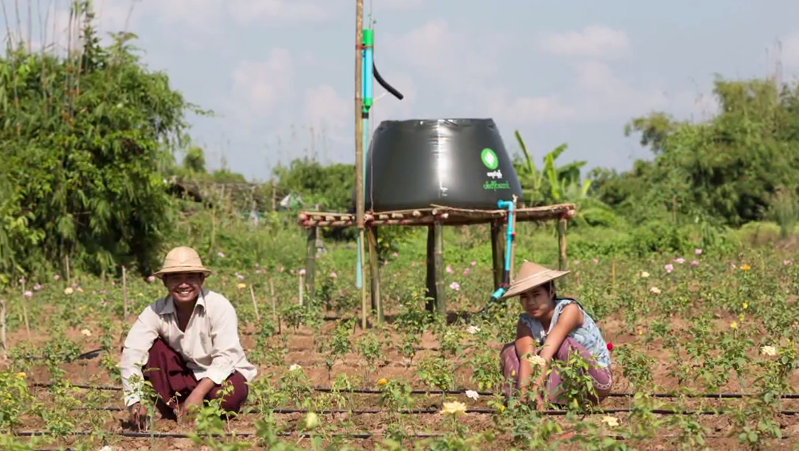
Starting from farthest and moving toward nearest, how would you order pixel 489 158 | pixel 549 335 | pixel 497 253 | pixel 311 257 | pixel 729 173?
pixel 729 173 < pixel 497 253 < pixel 311 257 < pixel 489 158 < pixel 549 335

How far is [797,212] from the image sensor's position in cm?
1869

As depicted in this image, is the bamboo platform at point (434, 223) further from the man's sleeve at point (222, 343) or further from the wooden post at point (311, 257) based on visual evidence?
the man's sleeve at point (222, 343)

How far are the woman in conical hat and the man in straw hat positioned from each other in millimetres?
1224

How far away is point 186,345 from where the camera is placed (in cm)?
532

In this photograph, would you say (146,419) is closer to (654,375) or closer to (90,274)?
(654,375)

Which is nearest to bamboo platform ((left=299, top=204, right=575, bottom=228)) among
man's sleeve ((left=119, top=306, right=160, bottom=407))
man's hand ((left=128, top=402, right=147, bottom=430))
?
man's sleeve ((left=119, top=306, right=160, bottom=407))

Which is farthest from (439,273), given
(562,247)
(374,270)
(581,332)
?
(581,332)

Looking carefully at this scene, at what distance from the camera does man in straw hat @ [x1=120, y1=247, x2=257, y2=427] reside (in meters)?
5.24

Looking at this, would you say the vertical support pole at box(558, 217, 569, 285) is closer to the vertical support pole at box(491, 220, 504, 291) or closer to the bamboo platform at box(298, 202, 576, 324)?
the bamboo platform at box(298, 202, 576, 324)

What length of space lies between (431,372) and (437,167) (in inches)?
133

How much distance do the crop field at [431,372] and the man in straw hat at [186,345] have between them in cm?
14

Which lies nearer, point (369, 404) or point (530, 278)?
point (530, 278)

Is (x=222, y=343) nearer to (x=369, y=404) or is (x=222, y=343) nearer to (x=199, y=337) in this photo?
(x=199, y=337)

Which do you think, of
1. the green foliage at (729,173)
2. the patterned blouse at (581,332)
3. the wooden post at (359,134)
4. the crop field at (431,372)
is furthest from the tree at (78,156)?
the green foliage at (729,173)
